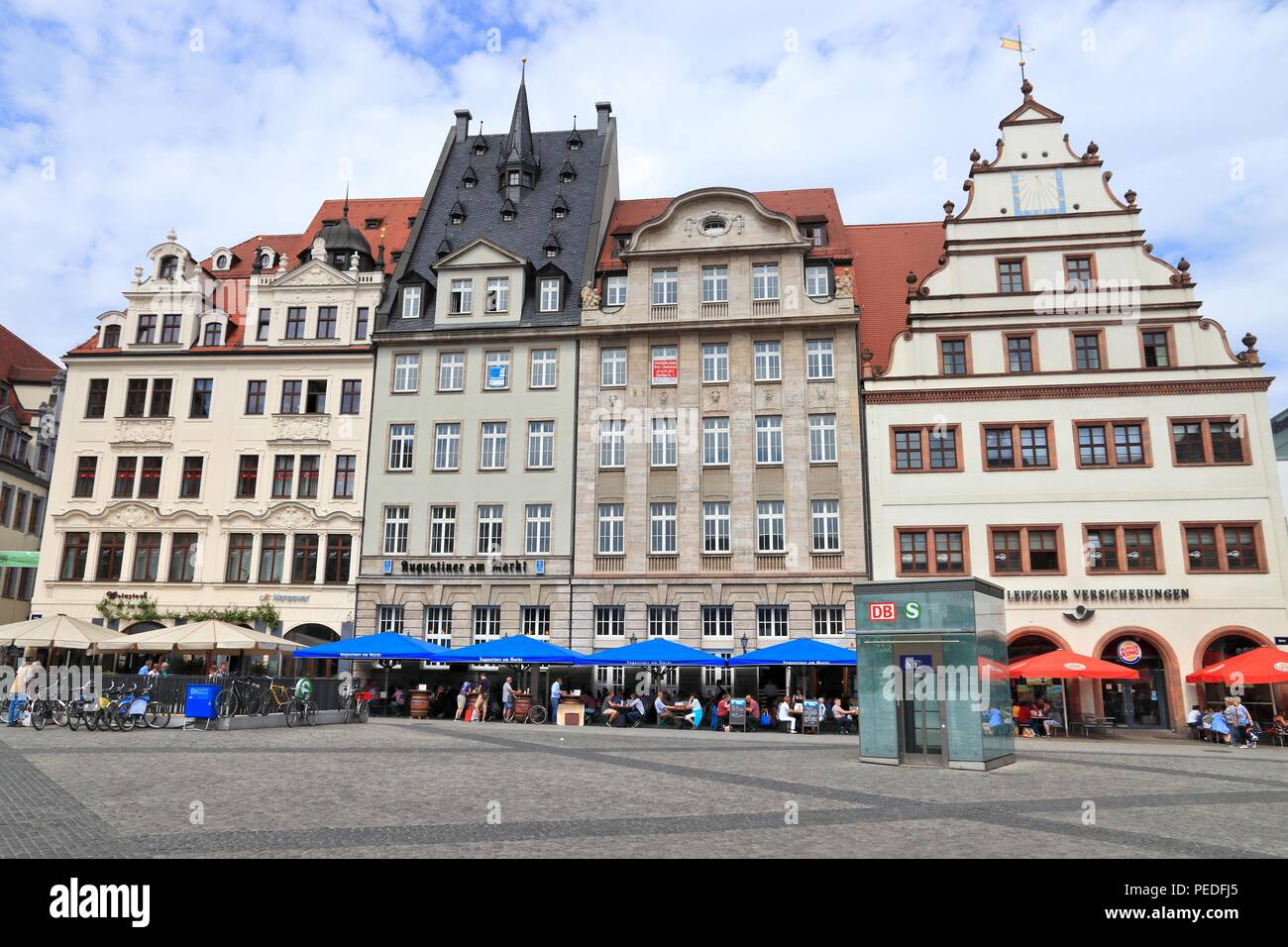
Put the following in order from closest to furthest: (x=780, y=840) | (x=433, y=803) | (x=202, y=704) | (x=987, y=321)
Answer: (x=780, y=840)
(x=433, y=803)
(x=202, y=704)
(x=987, y=321)

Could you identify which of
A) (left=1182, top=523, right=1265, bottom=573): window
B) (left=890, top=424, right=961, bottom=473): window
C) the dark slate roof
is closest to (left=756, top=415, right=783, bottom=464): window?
(left=890, top=424, right=961, bottom=473): window

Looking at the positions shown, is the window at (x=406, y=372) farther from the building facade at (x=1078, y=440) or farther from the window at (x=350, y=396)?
the building facade at (x=1078, y=440)

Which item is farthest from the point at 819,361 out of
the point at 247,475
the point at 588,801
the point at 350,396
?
the point at 588,801

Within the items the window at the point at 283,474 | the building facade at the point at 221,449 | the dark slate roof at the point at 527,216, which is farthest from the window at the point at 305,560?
the dark slate roof at the point at 527,216

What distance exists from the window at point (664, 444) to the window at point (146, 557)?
20.5m

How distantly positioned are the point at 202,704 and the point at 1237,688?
3087 cm

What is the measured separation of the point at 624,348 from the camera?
4028cm

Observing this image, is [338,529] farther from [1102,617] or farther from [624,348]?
[1102,617]

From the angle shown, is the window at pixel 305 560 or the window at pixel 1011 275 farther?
the window at pixel 305 560

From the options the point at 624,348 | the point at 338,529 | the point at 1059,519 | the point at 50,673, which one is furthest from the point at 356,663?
the point at 1059,519

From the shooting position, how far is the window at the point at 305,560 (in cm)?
3978

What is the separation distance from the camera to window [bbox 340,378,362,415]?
1629 inches

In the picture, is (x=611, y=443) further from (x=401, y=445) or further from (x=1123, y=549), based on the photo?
(x=1123, y=549)

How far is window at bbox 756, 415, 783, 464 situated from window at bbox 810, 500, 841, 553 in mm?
2305
